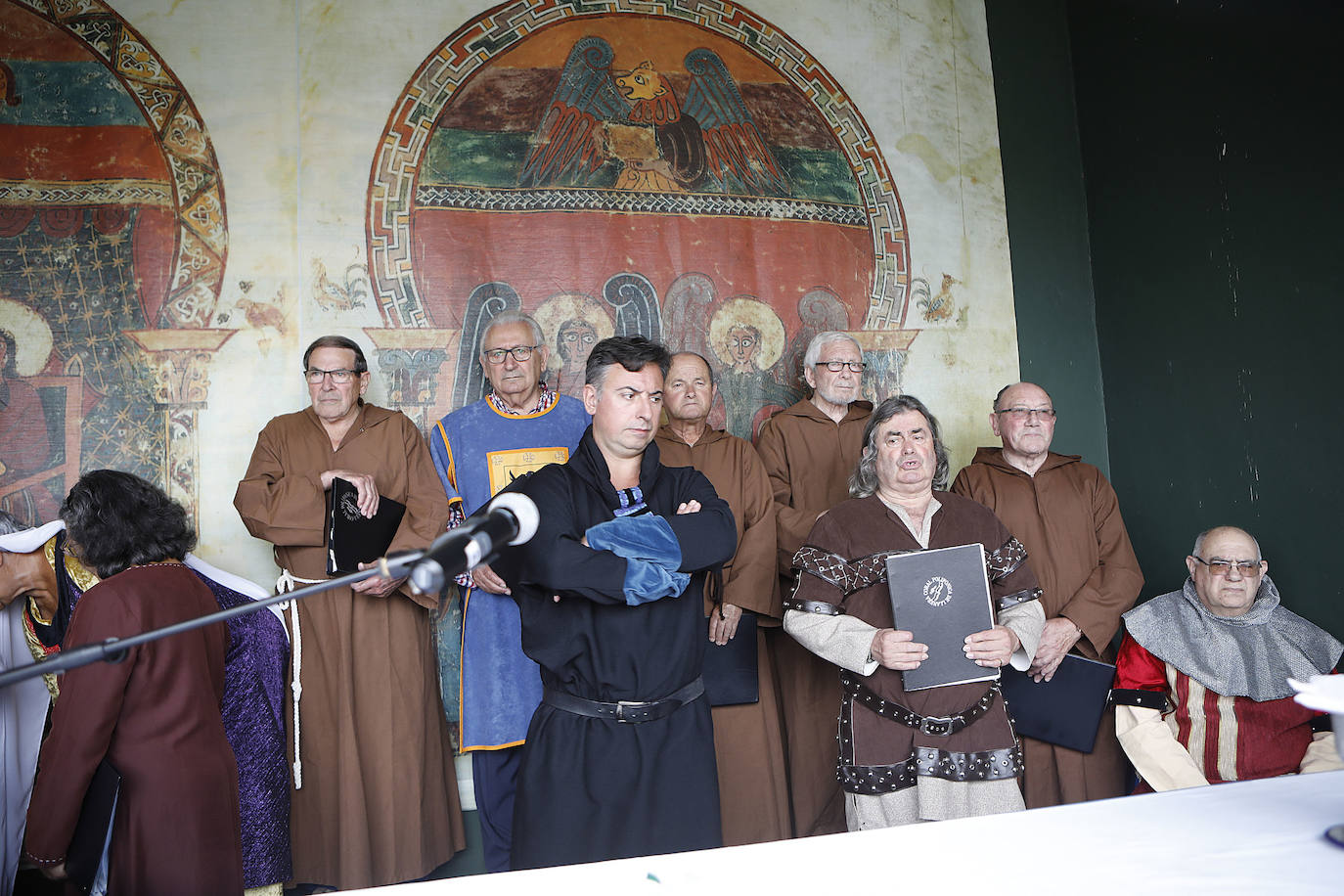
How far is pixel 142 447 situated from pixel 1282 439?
475 cm

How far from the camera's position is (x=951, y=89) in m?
5.50

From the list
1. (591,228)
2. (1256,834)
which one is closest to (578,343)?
(591,228)

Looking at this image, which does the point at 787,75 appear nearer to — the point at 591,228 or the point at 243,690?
the point at 591,228

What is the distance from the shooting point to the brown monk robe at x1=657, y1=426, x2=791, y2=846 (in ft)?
12.8

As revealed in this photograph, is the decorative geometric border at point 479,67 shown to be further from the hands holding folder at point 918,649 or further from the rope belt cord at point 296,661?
the hands holding folder at point 918,649

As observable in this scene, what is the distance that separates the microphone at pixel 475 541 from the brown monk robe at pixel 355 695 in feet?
7.97

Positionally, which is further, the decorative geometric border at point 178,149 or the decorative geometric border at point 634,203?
the decorative geometric border at point 634,203

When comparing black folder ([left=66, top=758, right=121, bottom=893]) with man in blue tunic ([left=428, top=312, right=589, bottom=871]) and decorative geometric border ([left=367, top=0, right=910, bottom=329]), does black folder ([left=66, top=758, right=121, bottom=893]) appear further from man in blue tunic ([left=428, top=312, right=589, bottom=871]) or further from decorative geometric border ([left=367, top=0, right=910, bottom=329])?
decorative geometric border ([left=367, top=0, right=910, bottom=329])

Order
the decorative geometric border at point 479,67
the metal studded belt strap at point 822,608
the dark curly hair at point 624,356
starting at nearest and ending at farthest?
the dark curly hair at point 624,356
the metal studded belt strap at point 822,608
the decorative geometric border at point 479,67

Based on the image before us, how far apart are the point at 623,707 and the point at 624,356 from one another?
0.91 meters

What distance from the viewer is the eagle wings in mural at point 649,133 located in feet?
16.0

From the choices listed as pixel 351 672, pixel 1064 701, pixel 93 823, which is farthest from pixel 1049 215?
pixel 93 823

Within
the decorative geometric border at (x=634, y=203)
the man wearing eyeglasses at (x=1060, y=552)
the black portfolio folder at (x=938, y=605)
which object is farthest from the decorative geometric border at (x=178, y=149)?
the man wearing eyeglasses at (x=1060, y=552)

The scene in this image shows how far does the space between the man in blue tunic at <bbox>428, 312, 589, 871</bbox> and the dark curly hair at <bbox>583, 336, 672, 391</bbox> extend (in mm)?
1425
